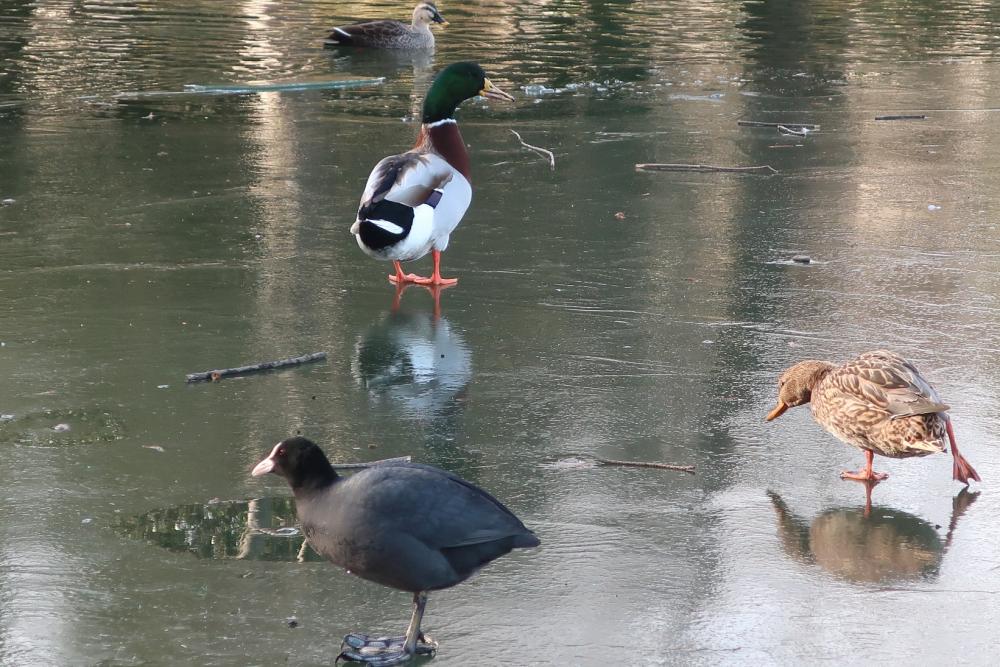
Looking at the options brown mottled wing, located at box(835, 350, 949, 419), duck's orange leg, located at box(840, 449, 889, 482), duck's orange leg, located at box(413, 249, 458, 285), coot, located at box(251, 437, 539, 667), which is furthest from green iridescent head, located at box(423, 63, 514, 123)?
coot, located at box(251, 437, 539, 667)

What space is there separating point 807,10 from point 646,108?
10.4m

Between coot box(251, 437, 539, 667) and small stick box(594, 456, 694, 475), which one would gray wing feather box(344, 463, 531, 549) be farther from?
small stick box(594, 456, 694, 475)

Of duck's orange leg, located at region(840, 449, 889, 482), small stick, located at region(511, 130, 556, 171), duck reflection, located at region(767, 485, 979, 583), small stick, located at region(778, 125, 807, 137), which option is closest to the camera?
duck reflection, located at region(767, 485, 979, 583)

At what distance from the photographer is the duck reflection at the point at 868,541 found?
14.3ft

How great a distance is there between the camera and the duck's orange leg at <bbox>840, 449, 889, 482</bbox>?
5.12m

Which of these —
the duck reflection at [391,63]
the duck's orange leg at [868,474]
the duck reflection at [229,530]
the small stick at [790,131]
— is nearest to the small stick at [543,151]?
the small stick at [790,131]

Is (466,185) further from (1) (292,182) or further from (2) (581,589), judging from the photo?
(2) (581,589)

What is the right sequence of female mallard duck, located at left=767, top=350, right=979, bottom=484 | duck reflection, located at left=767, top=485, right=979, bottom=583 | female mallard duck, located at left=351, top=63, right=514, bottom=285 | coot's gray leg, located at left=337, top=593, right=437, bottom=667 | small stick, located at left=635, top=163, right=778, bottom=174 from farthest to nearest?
small stick, located at left=635, top=163, right=778, bottom=174 → female mallard duck, located at left=351, top=63, right=514, bottom=285 → female mallard duck, located at left=767, top=350, right=979, bottom=484 → duck reflection, located at left=767, top=485, right=979, bottom=583 → coot's gray leg, located at left=337, top=593, right=437, bottom=667

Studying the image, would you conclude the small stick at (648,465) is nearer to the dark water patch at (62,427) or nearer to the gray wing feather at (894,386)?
the gray wing feather at (894,386)

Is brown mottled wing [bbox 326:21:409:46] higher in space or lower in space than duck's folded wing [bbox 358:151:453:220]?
lower

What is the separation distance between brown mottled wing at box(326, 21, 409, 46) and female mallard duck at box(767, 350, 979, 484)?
42.9 feet

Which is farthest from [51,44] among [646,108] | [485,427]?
[485,427]

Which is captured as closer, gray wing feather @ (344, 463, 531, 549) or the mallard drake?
gray wing feather @ (344, 463, 531, 549)

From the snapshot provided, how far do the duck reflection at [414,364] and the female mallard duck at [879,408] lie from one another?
153cm
